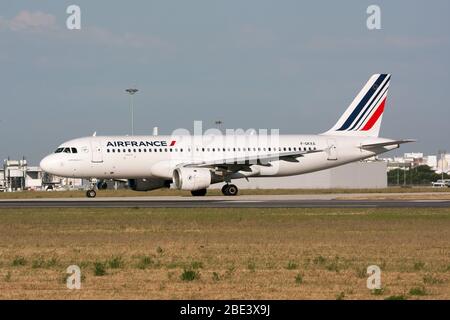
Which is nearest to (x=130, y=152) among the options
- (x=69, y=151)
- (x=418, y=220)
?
(x=69, y=151)

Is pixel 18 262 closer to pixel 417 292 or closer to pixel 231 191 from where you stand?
pixel 417 292

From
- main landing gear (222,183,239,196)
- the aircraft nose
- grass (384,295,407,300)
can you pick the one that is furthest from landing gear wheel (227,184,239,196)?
grass (384,295,407,300)

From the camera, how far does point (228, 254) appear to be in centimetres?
2255

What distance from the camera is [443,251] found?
23000 millimetres

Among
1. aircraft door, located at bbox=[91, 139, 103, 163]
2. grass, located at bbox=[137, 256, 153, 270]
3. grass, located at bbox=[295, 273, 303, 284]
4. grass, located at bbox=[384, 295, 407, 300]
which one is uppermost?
aircraft door, located at bbox=[91, 139, 103, 163]

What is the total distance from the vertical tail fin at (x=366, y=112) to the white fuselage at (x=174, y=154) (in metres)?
2.08

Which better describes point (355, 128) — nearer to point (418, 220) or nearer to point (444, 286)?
point (418, 220)

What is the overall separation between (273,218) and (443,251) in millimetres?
12201

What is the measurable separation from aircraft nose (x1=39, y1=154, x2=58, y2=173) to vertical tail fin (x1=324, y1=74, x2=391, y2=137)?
1929 centimetres

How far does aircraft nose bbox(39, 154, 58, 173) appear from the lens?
188 ft

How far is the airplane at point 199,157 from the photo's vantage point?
56.7m

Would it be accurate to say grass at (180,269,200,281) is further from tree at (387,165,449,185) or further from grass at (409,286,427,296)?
tree at (387,165,449,185)

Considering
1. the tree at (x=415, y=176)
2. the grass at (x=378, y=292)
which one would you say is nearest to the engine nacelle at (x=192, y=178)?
the grass at (x=378, y=292)
